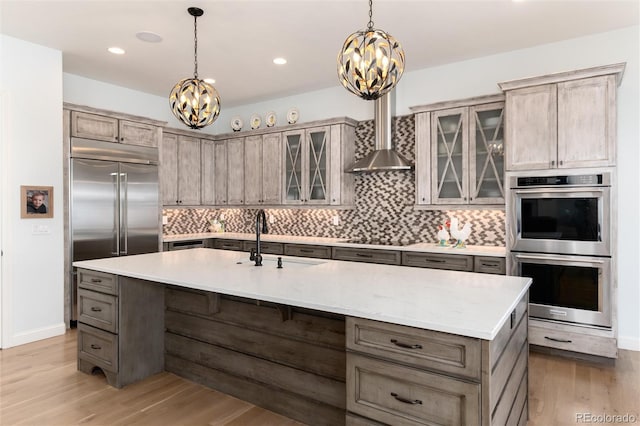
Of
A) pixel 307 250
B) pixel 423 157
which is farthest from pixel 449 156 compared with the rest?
pixel 307 250

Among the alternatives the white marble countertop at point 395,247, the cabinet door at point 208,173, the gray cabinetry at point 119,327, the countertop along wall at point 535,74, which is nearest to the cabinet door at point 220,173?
the cabinet door at point 208,173

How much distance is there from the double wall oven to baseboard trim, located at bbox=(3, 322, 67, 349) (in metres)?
4.71

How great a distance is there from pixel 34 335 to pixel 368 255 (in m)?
3.62

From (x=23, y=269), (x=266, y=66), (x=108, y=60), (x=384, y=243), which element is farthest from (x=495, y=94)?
(x=23, y=269)

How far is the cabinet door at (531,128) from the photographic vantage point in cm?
375

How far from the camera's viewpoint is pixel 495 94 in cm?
429

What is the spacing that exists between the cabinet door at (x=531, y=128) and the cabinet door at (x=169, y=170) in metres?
4.45

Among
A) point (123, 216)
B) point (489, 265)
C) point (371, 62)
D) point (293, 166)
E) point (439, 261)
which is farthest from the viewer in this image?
point (293, 166)

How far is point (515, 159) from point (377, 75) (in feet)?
7.97

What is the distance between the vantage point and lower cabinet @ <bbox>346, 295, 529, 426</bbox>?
1.60 metres

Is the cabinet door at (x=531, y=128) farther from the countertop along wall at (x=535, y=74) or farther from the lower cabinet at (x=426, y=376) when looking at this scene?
the lower cabinet at (x=426, y=376)

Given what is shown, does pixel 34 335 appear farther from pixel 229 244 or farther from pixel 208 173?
pixel 208 173

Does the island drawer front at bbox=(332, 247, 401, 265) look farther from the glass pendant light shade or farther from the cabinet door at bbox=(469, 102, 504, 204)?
the glass pendant light shade

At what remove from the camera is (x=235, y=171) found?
21.2 ft
